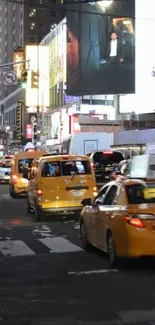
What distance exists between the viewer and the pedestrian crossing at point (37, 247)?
1134cm

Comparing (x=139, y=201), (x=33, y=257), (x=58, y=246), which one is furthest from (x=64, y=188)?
(x=139, y=201)

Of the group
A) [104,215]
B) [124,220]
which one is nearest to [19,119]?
[104,215]

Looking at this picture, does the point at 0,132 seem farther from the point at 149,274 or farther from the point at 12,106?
the point at 149,274

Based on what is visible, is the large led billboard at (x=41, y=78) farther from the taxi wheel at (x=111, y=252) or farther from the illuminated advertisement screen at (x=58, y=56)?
the taxi wheel at (x=111, y=252)

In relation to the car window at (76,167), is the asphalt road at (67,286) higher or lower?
lower

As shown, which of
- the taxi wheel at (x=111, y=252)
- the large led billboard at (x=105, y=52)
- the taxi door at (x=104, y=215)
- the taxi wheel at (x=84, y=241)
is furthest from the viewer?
the large led billboard at (x=105, y=52)

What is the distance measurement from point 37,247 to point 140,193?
10.0 ft

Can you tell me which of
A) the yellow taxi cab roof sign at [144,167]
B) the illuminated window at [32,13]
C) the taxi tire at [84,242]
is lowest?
the taxi tire at [84,242]

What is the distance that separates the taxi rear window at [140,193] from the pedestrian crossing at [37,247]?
219 cm

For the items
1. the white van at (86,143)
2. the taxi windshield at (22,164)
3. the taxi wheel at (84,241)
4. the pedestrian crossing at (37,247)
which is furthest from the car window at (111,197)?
the white van at (86,143)

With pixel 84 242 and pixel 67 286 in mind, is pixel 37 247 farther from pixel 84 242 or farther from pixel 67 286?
pixel 67 286

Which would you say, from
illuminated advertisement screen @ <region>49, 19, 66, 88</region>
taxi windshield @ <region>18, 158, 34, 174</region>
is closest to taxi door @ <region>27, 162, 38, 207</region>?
taxi windshield @ <region>18, 158, 34, 174</region>

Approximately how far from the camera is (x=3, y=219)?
17.8 meters

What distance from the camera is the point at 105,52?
6706 cm
